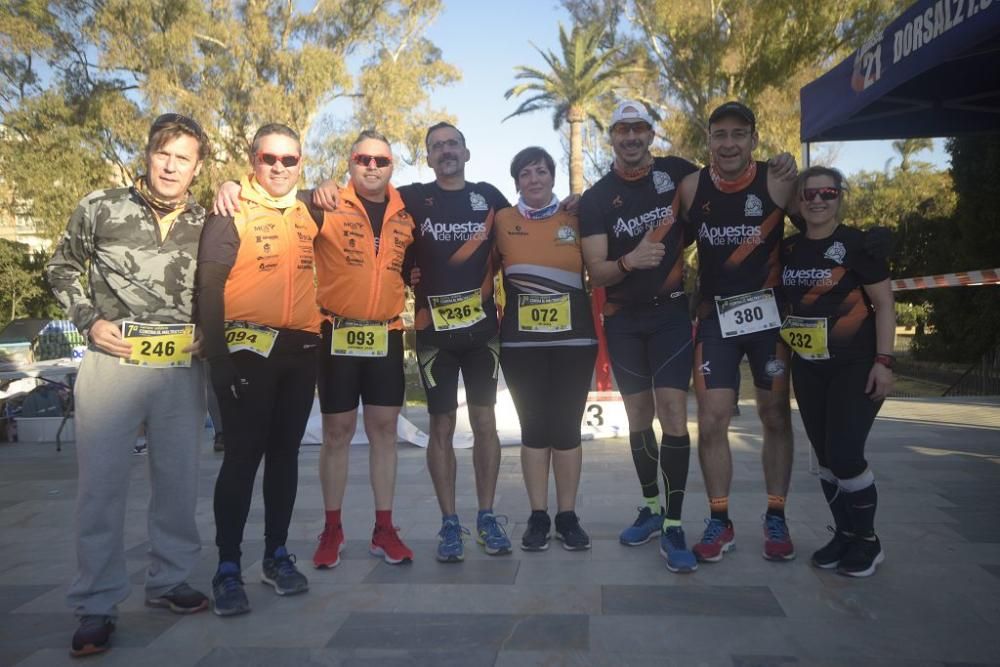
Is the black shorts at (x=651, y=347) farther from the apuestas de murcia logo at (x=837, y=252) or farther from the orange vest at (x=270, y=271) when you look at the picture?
the orange vest at (x=270, y=271)

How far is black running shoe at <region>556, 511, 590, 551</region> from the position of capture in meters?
4.04

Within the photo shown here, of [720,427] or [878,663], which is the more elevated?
[720,427]

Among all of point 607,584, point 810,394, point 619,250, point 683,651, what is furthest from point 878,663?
point 619,250

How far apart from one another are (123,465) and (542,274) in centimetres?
204

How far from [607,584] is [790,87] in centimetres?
2246

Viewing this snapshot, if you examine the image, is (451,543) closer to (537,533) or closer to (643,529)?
(537,533)

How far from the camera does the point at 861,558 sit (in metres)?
3.58

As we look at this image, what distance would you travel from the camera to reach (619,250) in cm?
400

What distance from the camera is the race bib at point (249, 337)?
3.36m

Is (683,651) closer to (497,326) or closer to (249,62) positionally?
(497,326)

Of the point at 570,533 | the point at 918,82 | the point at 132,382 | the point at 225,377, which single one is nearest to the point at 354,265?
the point at 225,377

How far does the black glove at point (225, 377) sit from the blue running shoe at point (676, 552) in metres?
2.03

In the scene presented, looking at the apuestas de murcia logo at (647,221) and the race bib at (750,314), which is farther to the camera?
the apuestas de murcia logo at (647,221)

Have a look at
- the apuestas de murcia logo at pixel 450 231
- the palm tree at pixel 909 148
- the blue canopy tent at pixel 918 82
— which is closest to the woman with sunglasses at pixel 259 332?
the apuestas de murcia logo at pixel 450 231
